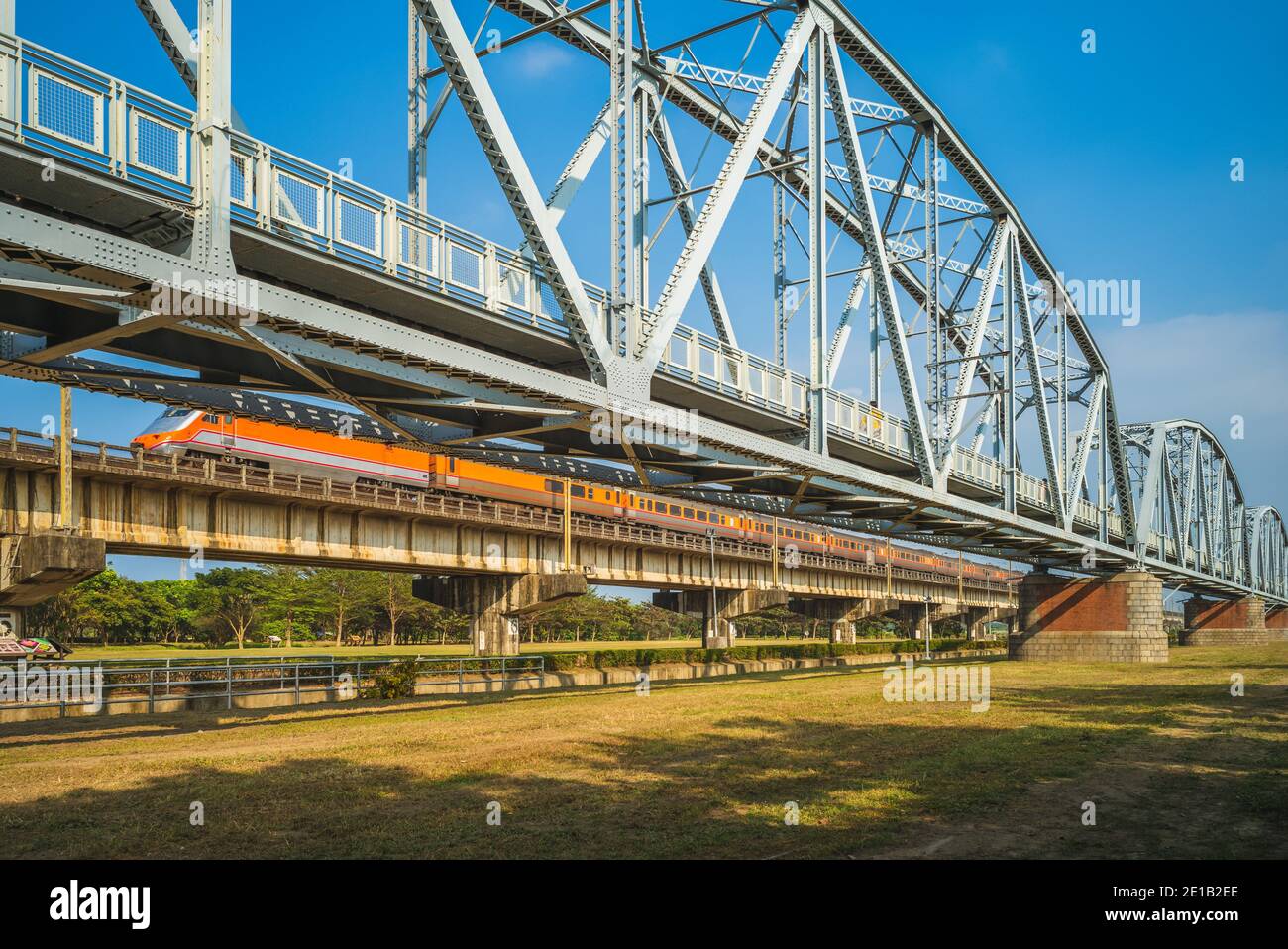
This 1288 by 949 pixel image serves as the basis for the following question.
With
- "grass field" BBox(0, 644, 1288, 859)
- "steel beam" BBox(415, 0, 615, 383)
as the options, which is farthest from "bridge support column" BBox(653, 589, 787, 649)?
"steel beam" BBox(415, 0, 615, 383)

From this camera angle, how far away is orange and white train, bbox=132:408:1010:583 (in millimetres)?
37812

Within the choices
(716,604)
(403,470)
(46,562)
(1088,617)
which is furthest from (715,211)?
(716,604)

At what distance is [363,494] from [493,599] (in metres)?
11.7

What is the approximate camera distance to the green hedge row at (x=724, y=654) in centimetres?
4172

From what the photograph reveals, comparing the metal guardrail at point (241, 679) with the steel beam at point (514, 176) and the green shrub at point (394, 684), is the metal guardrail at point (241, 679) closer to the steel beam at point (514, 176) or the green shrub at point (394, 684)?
the green shrub at point (394, 684)

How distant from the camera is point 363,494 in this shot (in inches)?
1580

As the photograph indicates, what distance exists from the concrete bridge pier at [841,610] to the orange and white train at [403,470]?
15.4 m

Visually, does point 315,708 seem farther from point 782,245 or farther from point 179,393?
point 782,245

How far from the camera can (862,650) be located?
67438mm

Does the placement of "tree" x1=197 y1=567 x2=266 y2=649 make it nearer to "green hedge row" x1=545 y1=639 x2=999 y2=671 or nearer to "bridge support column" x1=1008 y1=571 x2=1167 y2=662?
"green hedge row" x1=545 y1=639 x2=999 y2=671

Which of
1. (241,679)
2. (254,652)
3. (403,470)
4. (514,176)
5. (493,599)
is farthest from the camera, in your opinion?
(254,652)

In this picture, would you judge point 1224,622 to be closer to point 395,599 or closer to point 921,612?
point 921,612

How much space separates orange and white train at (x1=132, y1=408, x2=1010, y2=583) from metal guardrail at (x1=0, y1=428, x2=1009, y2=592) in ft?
2.61

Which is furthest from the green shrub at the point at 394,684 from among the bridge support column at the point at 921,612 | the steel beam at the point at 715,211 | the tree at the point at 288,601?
the bridge support column at the point at 921,612
